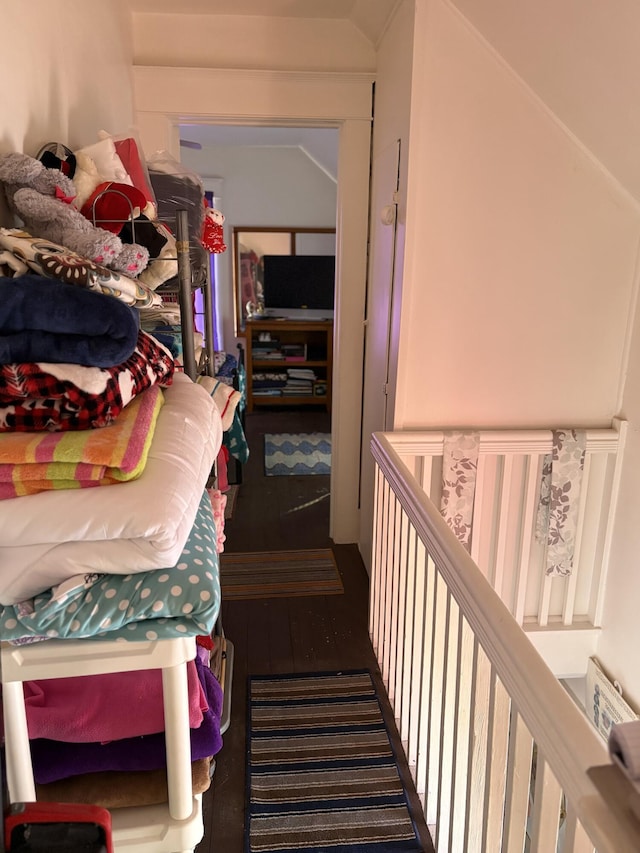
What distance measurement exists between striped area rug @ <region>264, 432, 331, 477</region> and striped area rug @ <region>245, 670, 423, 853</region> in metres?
2.13

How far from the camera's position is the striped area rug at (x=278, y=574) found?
2668 mm

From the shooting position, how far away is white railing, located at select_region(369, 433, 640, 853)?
0.75 metres

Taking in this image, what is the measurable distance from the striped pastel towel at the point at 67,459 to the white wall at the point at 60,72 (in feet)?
2.12

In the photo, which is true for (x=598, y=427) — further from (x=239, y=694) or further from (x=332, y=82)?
(x=332, y=82)

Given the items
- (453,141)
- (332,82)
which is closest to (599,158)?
(453,141)

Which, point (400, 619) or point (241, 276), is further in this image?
point (241, 276)

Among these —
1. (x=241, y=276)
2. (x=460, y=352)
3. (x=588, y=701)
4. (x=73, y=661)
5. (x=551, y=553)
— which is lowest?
(x=588, y=701)

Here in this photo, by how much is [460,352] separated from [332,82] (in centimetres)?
132

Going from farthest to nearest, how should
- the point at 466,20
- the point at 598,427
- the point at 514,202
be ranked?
the point at 598,427 < the point at 514,202 < the point at 466,20

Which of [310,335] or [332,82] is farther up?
[332,82]

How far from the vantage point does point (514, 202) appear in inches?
84.9

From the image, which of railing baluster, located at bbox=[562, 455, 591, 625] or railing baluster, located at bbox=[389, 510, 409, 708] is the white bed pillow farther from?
railing baluster, located at bbox=[562, 455, 591, 625]

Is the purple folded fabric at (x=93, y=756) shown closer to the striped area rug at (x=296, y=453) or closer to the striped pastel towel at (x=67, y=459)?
the striped pastel towel at (x=67, y=459)

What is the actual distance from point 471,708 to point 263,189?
525 cm
